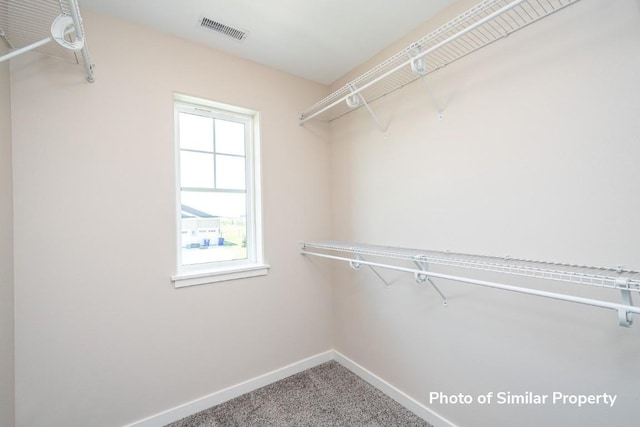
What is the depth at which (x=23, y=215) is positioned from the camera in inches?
54.4

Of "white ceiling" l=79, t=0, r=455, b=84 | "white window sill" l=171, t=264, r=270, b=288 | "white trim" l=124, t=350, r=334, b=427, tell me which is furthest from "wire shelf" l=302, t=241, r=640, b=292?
"white ceiling" l=79, t=0, r=455, b=84

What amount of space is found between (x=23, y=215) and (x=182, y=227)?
0.76 m

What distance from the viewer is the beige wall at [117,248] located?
1412 millimetres

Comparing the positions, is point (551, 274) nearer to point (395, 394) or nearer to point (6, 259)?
point (395, 394)

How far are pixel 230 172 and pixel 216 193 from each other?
0.67ft

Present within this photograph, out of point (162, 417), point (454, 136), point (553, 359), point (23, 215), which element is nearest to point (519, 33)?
point (454, 136)

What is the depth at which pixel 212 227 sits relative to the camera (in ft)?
6.74

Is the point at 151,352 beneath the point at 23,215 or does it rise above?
beneath

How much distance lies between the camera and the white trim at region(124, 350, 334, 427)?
5.59 feet

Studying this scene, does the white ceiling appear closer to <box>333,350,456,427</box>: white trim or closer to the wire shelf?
the wire shelf

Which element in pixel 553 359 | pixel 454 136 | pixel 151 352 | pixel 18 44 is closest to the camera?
pixel 553 359

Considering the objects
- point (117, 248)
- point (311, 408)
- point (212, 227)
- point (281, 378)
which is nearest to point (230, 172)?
point (212, 227)

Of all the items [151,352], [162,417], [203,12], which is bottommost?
[162,417]

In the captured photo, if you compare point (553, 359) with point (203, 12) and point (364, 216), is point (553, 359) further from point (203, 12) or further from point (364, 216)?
point (203, 12)
